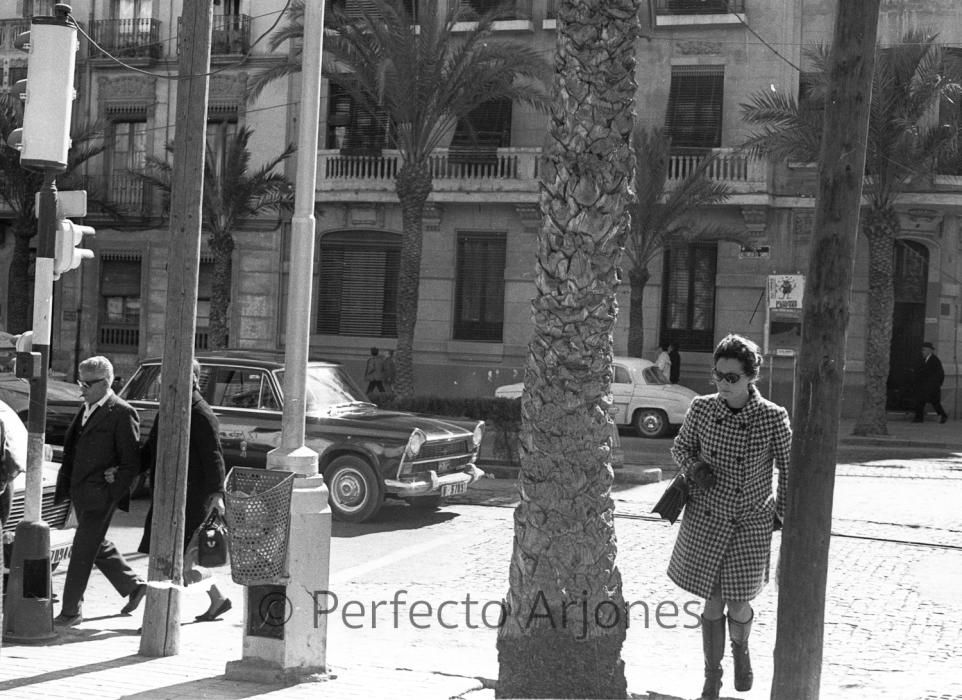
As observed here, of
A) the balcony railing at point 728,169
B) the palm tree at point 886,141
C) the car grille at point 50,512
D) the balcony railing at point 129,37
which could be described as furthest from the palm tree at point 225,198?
the car grille at point 50,512

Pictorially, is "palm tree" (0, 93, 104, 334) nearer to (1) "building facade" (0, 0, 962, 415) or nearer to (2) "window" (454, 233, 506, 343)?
(1) "building facade" (0, 0, 962, 415)

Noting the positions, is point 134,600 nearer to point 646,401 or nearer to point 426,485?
point 426,485

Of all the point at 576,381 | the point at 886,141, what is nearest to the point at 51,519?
the point at 576,381

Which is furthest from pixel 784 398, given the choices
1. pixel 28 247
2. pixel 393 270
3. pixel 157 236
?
pixel 28 247

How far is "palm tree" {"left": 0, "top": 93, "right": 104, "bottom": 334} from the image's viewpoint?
30188 mm

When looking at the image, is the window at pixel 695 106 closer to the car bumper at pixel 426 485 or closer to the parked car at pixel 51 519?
the car bumper at pixel 426 485

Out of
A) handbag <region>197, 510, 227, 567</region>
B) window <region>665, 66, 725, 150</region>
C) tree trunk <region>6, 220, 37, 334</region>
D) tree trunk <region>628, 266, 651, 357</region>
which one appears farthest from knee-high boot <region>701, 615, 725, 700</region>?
tree trunk <region>6, 220, 37, 334</region>

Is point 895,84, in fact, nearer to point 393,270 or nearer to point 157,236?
point 393,270

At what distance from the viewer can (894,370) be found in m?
29.8

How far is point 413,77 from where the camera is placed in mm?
23578

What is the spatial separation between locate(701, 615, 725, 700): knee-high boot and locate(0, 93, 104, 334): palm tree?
87.2 ft

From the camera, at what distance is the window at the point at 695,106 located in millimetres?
29844

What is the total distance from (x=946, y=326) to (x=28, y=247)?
2249cm

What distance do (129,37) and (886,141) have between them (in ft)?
64.7
